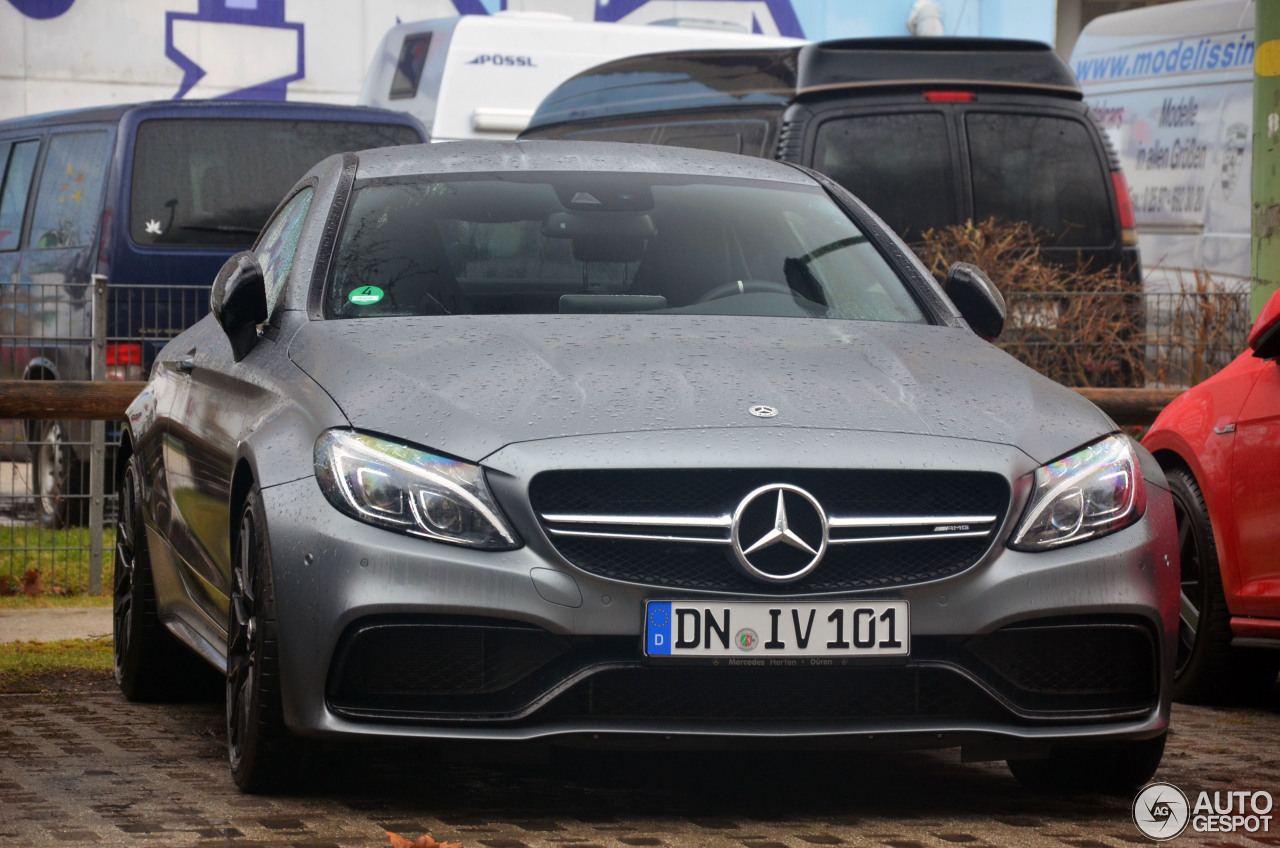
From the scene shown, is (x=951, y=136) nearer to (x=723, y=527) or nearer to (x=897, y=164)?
(x=897, y=164)

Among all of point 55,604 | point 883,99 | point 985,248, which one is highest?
point 883,99

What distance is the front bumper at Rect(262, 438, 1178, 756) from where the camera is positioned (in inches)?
170

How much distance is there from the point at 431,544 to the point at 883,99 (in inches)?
277

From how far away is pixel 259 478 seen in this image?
15.3 feet

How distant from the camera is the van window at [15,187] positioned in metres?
12.3

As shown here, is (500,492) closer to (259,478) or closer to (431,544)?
(431,544)

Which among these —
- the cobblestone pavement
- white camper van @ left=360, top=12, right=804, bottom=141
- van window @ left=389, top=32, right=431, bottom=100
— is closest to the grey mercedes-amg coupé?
the cobblestone pavement

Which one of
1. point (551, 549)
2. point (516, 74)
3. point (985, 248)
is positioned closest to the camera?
point (551, 549)

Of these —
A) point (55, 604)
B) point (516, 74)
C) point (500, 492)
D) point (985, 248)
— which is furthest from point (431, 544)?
point (516, 74)

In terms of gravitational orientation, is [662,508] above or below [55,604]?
above

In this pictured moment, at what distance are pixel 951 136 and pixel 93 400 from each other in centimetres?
448

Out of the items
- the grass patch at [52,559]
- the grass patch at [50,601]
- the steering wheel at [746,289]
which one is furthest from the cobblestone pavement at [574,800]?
the grass patch at [52,559]

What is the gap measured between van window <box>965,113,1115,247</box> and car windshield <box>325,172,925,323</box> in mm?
4903

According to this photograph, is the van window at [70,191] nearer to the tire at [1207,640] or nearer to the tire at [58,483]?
the tire at [58,483]
